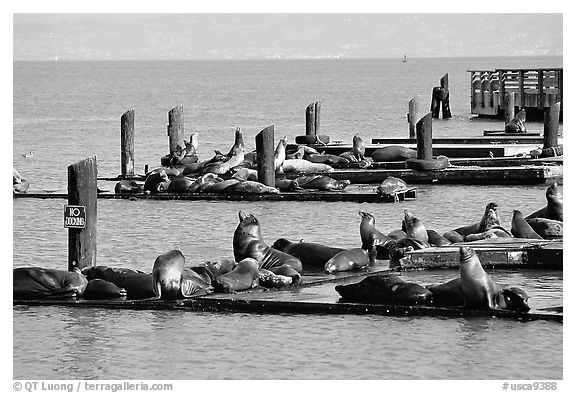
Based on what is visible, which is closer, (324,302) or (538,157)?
(324,302)

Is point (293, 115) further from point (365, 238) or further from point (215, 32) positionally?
point (215, 32)

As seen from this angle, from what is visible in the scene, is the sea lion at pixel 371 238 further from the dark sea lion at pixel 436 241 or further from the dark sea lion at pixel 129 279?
the dark sea lion at pixel 129 279

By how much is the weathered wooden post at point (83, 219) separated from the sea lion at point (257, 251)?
1617 millimetres

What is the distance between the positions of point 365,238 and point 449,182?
33.2 ft

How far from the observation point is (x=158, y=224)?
21734 mm

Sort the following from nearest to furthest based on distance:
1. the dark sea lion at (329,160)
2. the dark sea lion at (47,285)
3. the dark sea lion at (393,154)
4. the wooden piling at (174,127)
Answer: the dark sea lion at (47,285) < the dark sea lion at (329,160) < the dark sea lion at (393,154) < the wooden piling at (174,127)

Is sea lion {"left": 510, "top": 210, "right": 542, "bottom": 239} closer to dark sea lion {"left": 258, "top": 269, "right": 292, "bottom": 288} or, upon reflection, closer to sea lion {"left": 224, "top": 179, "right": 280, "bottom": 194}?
dark sea lion {"left": 258, "top": 269, "right": 292, "bottom": 288}

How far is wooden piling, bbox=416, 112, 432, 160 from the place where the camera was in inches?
999

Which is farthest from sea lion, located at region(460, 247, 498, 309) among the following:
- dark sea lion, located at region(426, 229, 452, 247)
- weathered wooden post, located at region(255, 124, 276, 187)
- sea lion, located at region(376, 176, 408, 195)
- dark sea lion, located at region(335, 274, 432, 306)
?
weathered wooden post, located at region(255, 124, 276, 187)

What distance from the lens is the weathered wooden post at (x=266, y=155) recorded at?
23609 millimetres

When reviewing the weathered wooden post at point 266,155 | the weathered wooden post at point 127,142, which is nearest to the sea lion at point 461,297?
the weathered wooden post at point 266,155

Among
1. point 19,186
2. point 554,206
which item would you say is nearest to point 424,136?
point 19,186

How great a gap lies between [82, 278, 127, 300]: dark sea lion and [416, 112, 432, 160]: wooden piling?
12.3 meters

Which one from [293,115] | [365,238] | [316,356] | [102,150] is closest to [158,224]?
[365,238]
